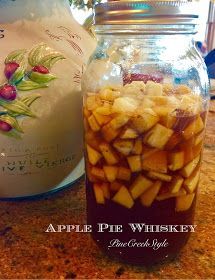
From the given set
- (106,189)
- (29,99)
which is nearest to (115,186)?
(106,189)

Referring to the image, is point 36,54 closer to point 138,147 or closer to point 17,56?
point 17,56

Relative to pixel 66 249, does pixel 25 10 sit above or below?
above

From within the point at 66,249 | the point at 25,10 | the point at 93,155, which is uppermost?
the point at 25,10

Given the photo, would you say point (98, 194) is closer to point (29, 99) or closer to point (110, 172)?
point (110, 172)

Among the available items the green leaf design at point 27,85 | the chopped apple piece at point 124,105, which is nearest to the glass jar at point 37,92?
the green leaf design at point 27,85

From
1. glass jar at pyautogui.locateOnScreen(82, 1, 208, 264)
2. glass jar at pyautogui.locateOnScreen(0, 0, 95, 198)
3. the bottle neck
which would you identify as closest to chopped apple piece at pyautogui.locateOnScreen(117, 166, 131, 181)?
glass jar at pyautogui.locateOnScreen(82, 1, 208, 264)

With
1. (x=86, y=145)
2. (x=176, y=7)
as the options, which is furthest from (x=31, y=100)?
(x=176, y=7)

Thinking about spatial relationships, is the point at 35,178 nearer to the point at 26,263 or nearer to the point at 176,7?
the point at 26,263

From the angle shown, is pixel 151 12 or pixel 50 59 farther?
pixel 50 59
